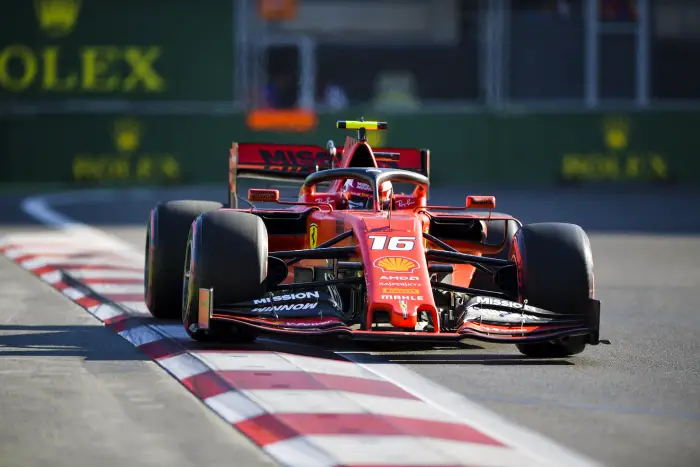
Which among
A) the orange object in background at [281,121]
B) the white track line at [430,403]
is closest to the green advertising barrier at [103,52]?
the orange object in background at [281,121]

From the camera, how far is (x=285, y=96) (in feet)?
95.7

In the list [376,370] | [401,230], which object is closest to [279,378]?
[376,370]

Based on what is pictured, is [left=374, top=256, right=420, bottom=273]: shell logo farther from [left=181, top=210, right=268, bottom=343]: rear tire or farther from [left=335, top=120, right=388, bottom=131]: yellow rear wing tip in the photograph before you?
[left=335, top=120, right=388, bottom=131]: yellow rear wing tip

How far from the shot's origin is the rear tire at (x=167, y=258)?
1031 centimetres

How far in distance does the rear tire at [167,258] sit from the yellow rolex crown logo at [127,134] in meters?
17.4

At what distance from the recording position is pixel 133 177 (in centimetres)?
2753

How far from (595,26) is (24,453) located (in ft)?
81.1

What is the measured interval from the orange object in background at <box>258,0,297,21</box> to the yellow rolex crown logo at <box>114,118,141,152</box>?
135 inches

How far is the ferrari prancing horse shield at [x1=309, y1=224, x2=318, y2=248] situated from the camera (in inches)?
388

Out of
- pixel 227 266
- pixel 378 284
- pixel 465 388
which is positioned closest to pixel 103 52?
pixel 227 266

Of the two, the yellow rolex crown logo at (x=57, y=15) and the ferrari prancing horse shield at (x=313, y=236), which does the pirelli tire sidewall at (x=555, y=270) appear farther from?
the yellow rolex crown logo at (x=57, y=15)

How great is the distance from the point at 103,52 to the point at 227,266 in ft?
64.4

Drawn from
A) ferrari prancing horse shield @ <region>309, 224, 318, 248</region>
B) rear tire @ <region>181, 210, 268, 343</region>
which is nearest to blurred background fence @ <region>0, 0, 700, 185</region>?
ferrari prancing horse shield @ <region>309, 224, 318, 248</region>

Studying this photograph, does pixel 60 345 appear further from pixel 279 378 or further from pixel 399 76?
pixel 399 76
